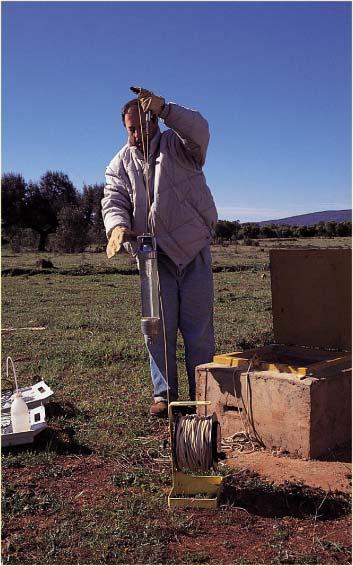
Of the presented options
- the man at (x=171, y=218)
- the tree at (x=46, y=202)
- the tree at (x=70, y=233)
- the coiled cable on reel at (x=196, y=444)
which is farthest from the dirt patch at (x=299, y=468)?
the tree at (x=46, y=202)

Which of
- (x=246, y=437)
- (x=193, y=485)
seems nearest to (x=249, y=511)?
(x=193, y=485)

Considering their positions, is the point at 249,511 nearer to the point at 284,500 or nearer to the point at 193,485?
the point at 284,500

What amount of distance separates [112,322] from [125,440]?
18.5 feet

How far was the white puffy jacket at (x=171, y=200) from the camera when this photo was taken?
16.3ft

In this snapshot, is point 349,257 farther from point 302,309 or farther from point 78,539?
point 78,539

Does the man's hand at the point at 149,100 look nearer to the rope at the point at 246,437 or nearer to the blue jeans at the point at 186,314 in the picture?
the blue jeans at the point at 186,314

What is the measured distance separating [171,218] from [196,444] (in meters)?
1.86

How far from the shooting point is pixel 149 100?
14.0ft

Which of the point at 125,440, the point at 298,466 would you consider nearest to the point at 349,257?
the point at 298,466

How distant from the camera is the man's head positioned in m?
4.91

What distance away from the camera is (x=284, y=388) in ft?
14.0

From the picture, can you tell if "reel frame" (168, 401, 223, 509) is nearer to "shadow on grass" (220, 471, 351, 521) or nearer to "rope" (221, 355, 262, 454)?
"shadow on grass" (220, 471, 351, 521)

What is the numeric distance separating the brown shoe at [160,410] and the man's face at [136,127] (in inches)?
75.9

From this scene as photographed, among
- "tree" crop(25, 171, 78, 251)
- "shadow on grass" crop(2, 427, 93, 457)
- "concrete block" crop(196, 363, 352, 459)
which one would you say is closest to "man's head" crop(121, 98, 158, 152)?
"concrete block" crop(196, 363, 352, 459)
